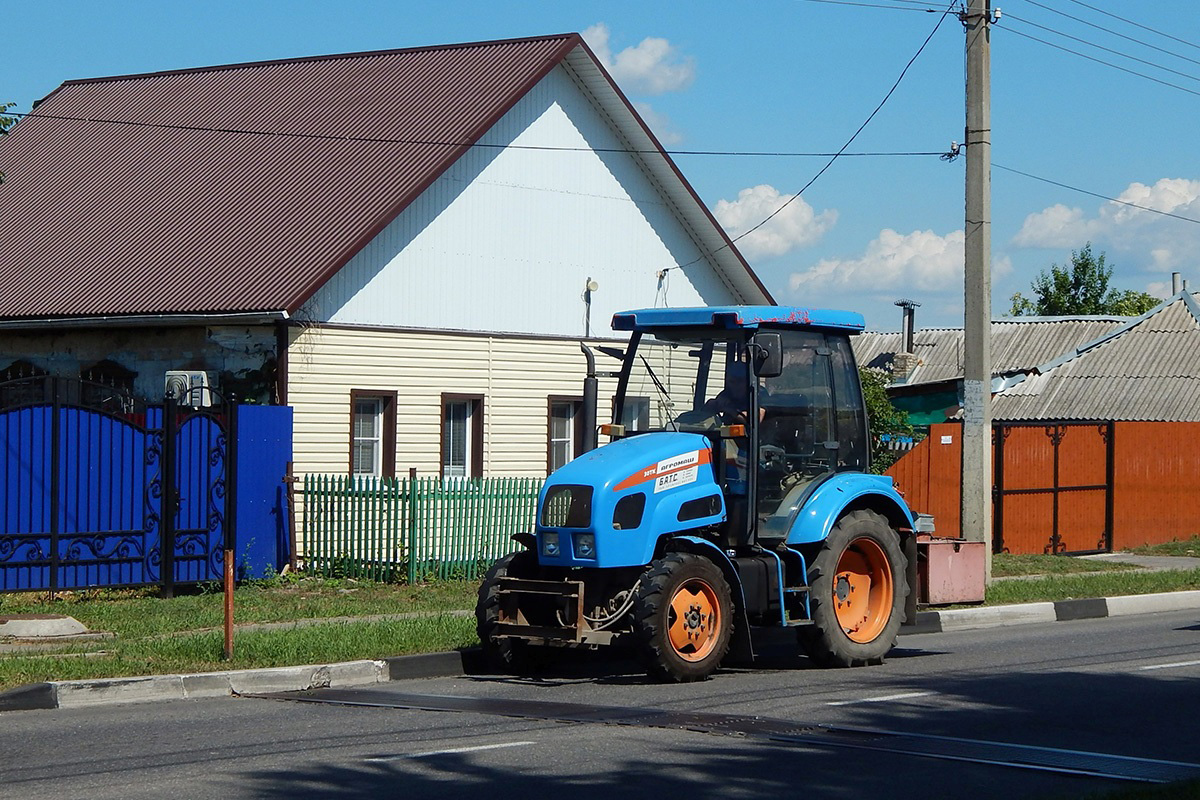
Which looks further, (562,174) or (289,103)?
(289,103)

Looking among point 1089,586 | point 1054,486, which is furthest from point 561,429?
point 1089,586

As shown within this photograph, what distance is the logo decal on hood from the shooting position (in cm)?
1086

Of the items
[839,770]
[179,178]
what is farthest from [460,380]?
[839,770]

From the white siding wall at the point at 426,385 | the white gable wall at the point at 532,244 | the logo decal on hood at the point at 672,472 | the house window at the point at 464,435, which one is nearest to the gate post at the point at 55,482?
the white siding wall at the point at 426,385

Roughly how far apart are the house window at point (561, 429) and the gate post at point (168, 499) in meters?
7.05

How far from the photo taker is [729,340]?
38.4 ft

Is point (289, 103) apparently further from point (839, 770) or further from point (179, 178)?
point (839, 770)

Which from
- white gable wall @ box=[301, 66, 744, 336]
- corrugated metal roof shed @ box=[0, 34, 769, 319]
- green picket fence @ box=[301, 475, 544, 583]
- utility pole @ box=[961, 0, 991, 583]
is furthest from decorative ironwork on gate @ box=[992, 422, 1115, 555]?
green picket fence @ box=[301, 475, 544, 583]

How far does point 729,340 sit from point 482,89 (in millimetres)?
11815

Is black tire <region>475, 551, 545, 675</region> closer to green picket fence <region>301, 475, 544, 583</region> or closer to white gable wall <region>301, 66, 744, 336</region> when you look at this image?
green picket fence <region>301, 475, 544, 583</region>

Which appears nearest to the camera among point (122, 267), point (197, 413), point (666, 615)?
point (666, 615)

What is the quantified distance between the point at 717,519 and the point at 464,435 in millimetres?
10511

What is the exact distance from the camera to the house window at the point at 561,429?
22469 millimetres

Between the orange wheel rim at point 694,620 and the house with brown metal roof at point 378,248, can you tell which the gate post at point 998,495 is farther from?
the orange wheel rim at point 694,620
